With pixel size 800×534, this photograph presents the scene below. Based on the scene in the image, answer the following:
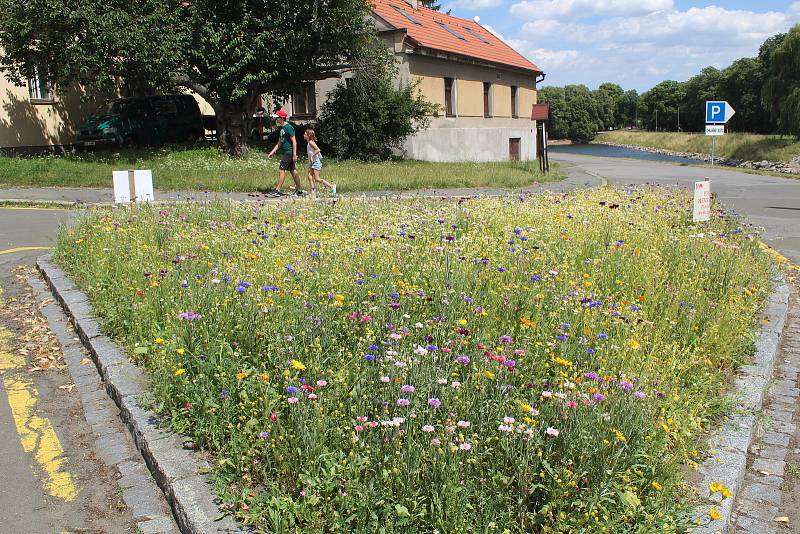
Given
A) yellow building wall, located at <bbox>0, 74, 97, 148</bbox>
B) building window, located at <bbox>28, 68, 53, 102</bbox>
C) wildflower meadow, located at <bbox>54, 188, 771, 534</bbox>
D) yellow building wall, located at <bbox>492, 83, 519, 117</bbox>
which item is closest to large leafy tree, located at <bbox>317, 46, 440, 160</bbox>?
yellow building wall, located at <bbox>0, 74, 97, 148</bbox>


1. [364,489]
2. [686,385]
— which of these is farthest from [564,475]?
[686,385]

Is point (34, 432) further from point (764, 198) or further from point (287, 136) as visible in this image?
point (764, 198)

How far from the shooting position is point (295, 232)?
8.29 m

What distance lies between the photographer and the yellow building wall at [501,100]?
132 ft

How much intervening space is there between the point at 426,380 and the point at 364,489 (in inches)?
32.0

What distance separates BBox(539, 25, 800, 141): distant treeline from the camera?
52500 mm

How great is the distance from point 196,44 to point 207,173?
17.0ft

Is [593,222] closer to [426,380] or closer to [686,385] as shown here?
[686,385]

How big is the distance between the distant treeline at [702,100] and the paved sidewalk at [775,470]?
171 ft

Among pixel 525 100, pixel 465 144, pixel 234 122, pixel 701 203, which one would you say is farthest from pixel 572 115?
pixel 701 203

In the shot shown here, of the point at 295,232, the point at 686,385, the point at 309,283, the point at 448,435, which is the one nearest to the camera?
the point at 448,435

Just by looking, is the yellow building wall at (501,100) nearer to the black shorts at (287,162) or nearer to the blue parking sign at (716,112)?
the blue parking sign at (716,112)

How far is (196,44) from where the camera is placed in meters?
23.5

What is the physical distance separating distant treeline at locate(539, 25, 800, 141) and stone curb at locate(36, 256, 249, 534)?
54562 millimetres
